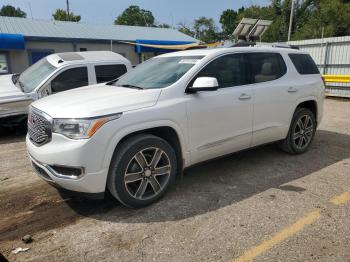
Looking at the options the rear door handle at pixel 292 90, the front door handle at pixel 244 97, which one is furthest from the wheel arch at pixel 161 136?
the rear door handle at pixel 292 90

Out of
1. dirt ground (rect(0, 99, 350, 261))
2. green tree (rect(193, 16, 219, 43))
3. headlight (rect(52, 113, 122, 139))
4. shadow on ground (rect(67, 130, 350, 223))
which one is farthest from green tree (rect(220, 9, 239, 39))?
headlight (rect(52, 113, 122, 139))

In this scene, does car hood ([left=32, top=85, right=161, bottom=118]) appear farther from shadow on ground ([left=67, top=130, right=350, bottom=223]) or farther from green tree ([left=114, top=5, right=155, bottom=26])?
green tree ([left=114, top=5, right=155, bottom=26])

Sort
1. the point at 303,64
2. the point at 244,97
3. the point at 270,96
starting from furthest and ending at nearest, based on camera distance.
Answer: the point at 303,64 < the point at 270,96 < the point at 244,97

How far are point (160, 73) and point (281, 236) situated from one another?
2465 mm

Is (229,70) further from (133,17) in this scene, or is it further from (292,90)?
(133,17)

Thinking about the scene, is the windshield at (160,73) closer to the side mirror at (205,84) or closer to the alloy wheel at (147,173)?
the side mirror at (205,84)

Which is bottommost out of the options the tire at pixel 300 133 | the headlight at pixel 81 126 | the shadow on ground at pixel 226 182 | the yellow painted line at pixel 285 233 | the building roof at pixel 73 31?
the shadow on ground at pixel 226 182

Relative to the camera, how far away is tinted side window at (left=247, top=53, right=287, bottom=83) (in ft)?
15.6

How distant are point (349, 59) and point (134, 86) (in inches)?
492

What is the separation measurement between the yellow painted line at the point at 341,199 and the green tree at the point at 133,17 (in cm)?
6966

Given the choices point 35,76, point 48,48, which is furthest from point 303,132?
point 48,48

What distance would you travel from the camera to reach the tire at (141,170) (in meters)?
3.45

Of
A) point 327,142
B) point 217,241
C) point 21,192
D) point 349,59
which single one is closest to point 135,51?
point 349,59

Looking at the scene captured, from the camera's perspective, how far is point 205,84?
3805 mm
